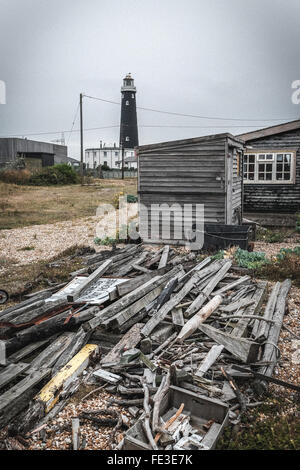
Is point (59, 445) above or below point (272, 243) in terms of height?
below

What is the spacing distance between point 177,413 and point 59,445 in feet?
4.18

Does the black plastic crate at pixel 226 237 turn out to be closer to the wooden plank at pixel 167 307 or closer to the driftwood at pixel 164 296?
the wooden plank at pixel 167 307

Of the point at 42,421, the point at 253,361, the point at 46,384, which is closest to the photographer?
the point at 42,421

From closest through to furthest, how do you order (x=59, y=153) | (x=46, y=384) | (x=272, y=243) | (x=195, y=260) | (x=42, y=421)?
(x=42, y=421), (x=46, y=384), (x=195, y=260), (x=272, y=243), (x=59, y=153)

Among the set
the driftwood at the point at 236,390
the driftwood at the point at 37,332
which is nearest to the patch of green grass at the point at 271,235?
the driftwood at the point at 236,390

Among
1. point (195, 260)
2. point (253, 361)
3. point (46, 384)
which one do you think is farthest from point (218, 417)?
point (195, 260)

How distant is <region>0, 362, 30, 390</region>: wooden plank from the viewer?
4.62 meters

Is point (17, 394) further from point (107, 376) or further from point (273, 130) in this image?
point (273, 130)

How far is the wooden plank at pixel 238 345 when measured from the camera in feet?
16.7

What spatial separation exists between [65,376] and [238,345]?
2378 millimetres

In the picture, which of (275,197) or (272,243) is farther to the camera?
(275,197)

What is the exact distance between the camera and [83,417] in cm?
429

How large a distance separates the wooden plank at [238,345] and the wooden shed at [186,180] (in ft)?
24.5

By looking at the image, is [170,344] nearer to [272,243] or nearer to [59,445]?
[59,445]
